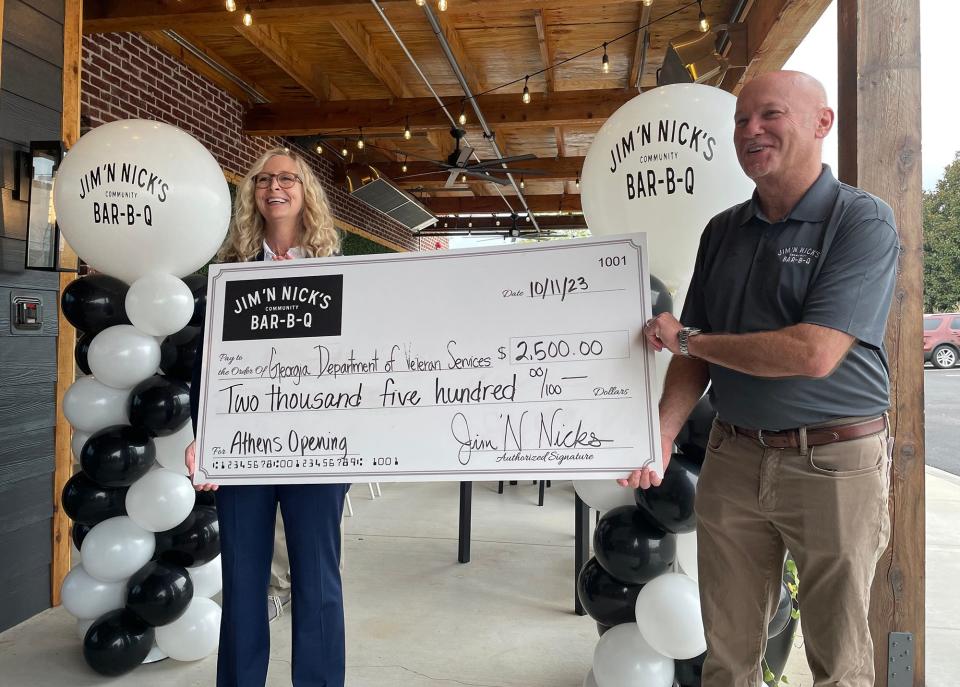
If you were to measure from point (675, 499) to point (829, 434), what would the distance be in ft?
1.78

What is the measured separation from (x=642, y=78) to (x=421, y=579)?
4.54m

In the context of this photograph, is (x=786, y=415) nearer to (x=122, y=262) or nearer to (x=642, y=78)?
(x=122, y=262)

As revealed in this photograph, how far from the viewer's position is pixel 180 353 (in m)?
2.24

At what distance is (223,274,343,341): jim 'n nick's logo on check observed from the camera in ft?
5.08

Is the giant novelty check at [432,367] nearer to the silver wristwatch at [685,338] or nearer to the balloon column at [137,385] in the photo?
the silver wristwatch at [685,338]

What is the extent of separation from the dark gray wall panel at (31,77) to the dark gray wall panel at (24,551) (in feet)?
5.44

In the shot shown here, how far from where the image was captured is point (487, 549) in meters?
3.45

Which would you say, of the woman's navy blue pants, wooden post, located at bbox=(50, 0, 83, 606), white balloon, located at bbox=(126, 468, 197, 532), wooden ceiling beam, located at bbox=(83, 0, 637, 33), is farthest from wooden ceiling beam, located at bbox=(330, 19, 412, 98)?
the woman's navy blue pants

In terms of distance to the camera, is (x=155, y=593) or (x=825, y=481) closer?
(x=825, y=481)

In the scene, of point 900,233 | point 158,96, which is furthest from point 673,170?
point 158,96

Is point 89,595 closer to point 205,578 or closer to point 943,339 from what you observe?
point 205,578

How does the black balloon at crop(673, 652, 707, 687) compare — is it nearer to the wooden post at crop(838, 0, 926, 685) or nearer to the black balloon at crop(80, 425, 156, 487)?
the wooden post at crop(838, 0, 926, 685)

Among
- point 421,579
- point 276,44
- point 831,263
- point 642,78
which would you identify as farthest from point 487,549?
point 642,78

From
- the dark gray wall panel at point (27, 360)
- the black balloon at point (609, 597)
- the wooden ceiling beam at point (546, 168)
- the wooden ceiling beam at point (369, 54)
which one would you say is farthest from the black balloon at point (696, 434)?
the wooden ceiling beam at point (546, 168)
